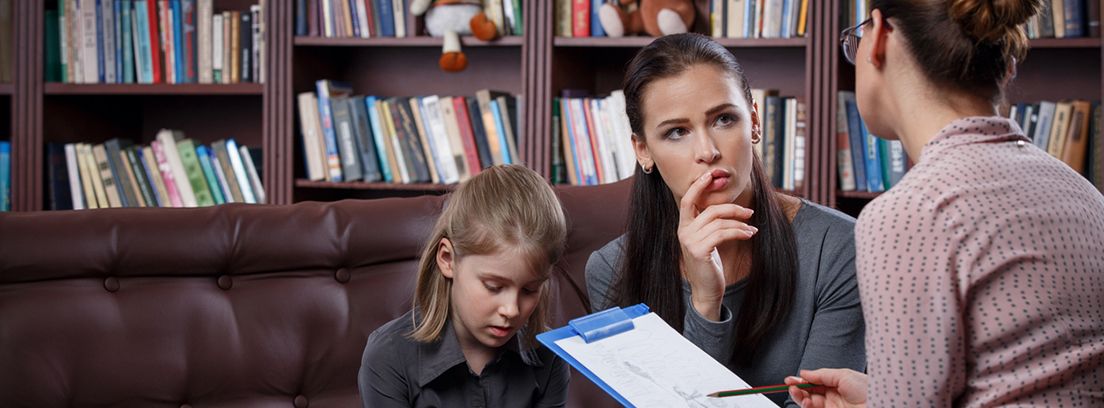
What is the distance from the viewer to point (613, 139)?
3.02 m

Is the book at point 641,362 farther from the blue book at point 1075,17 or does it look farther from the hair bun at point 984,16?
the blue book at point 1075,17

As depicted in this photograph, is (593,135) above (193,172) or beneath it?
above

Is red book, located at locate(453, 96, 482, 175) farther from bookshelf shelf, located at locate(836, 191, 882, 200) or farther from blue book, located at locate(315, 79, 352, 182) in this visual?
bookshelf shelf, located at locate(836, 191, 882, 200)

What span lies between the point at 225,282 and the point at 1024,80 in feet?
7.45

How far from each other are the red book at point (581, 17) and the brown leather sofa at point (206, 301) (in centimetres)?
119

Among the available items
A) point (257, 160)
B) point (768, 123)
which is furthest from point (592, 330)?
point (257, 160)

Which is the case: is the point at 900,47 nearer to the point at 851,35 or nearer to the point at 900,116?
the point at 900,116

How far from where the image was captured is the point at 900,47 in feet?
3.41

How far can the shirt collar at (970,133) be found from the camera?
3.21 ft

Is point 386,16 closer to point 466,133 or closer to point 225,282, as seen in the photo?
point 466,133

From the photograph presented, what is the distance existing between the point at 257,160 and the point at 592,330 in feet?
7.43

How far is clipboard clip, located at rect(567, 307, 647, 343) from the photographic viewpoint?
1.28 metres

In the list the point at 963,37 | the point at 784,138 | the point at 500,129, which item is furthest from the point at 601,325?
the point at 500,129

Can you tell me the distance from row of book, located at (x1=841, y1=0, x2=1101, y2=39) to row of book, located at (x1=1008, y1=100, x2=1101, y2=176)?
0.58 feet
